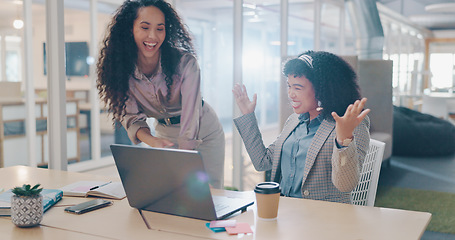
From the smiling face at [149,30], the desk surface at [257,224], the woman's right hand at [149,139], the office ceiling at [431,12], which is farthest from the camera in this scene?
the office ceiling at [431,12]

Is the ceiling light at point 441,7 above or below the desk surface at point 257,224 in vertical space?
above

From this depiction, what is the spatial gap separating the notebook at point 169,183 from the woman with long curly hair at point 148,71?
70 cm

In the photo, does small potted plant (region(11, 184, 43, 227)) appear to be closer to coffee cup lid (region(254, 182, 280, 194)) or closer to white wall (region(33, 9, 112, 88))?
coffee cup lid (region(254, 182, 280, 194))

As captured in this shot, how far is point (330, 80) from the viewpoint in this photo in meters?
1.88

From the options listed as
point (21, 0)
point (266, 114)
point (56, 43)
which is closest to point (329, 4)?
point (266, 114)

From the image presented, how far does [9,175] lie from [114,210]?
76 cm

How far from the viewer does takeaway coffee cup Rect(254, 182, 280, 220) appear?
1.45 meters

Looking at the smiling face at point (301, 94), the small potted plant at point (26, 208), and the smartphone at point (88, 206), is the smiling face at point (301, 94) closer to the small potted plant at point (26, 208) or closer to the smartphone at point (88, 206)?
the smartphone at point (88, 206)

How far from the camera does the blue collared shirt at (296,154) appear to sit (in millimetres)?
1953

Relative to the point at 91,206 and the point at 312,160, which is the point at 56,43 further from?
the point at 312,160

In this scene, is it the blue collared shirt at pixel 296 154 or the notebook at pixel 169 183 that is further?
the blue collared shirt at pixel 296 154

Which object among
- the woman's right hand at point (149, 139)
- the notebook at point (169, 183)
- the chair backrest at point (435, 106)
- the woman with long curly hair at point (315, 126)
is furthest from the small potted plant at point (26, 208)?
the chair backrest at point (435, 106)

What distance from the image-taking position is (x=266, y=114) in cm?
639

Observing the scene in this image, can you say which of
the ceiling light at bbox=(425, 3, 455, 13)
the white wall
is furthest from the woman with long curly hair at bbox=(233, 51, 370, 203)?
the ceiling light at bbox=(425, 3, 455, 13)
